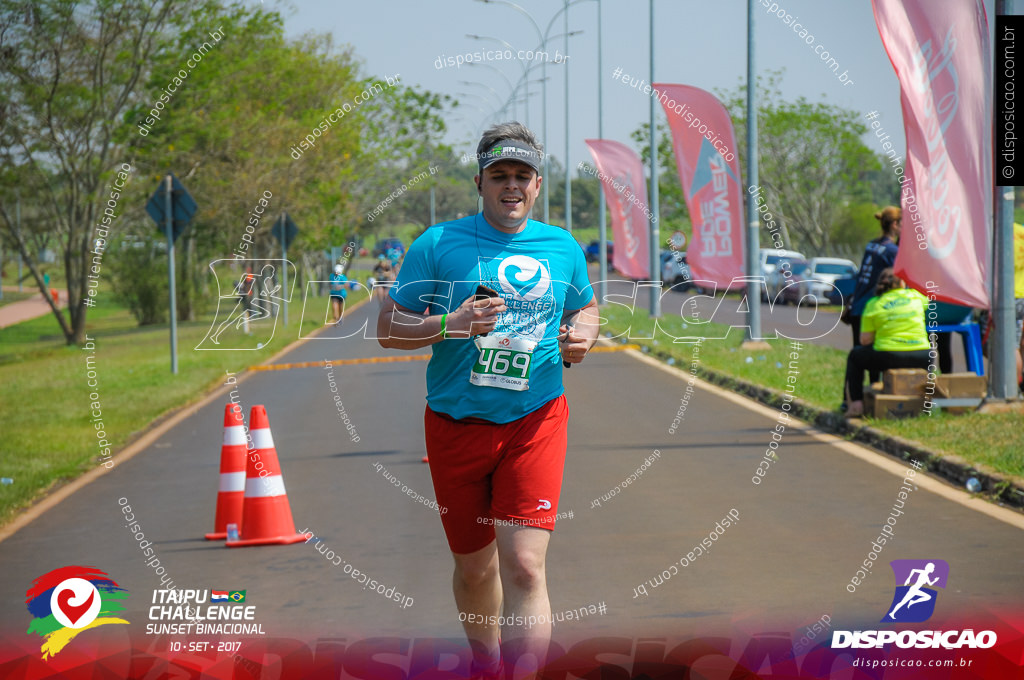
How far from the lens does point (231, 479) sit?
829 cm

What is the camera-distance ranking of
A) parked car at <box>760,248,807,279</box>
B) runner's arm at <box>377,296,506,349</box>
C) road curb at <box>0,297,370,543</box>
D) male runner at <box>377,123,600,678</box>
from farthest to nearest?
parked car at <box>760,248,807,279</box>
road curb at <box>0,297,370,543</box>
male runner at <box>377,123,600,678</box>
runner's arm at <box>377,296,506,349</box>

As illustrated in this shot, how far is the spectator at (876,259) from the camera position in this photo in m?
12.1

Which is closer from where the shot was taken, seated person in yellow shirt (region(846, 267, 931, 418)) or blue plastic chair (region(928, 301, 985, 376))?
seated person in yellow shirt (region(846, 267, 931, 418))

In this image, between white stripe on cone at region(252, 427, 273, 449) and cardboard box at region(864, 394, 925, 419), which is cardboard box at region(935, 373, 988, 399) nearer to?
cardboard box at region(864, 394, 925, 419)

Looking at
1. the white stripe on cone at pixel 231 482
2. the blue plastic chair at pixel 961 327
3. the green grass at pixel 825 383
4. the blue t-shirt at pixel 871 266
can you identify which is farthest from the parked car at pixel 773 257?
the white stripe on cone at pixel 231 482

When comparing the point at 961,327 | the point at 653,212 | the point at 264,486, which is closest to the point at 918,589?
the point at 264,486

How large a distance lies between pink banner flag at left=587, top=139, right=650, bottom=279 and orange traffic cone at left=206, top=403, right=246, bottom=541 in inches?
809

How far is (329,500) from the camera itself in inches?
370

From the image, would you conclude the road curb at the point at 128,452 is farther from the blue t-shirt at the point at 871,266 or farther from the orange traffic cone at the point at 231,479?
the blue t-shirt at the point at 871,266

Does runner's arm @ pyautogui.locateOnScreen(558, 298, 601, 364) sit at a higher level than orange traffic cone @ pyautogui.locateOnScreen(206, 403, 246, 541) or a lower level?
higher

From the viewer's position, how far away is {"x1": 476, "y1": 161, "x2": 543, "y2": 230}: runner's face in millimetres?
4730

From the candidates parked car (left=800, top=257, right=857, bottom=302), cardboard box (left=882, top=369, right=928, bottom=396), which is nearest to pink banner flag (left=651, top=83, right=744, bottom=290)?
cardboard box (left=882, top=369, right=928, bottom=396)

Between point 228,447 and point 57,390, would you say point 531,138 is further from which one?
point 57,390

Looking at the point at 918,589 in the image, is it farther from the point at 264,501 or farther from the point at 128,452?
the point at 128,452
